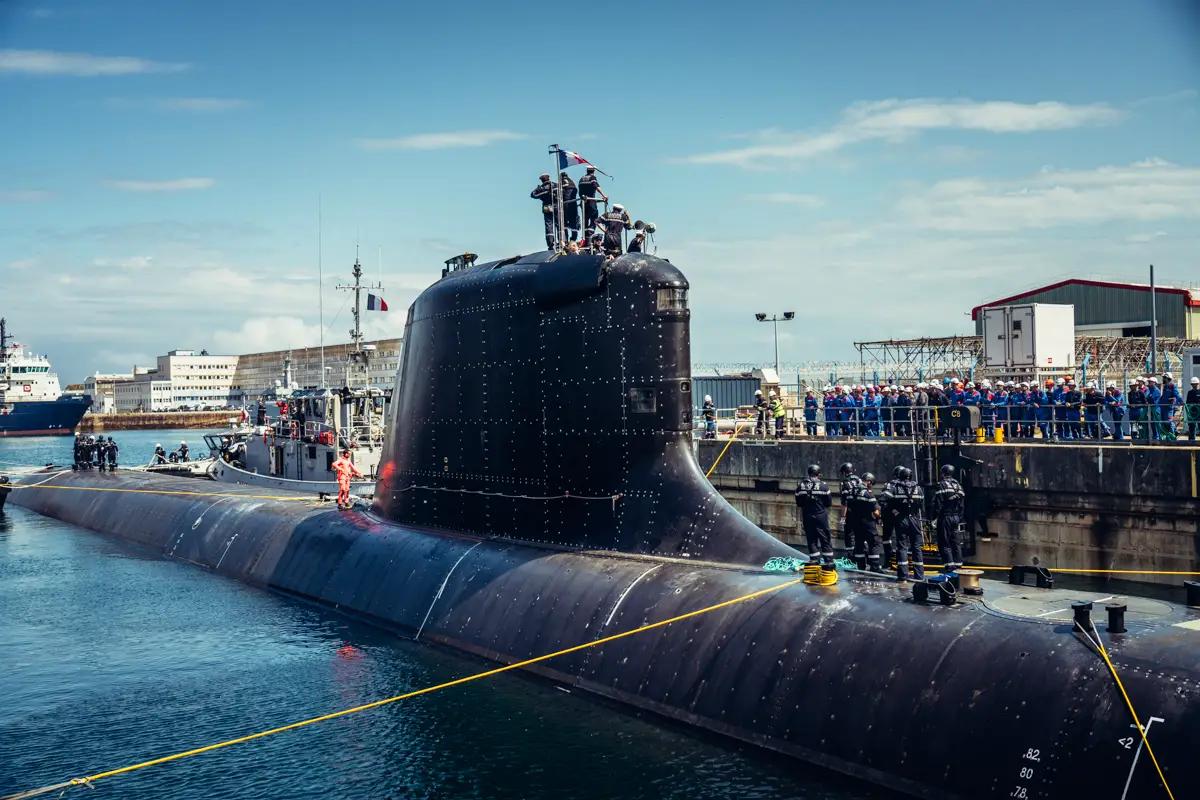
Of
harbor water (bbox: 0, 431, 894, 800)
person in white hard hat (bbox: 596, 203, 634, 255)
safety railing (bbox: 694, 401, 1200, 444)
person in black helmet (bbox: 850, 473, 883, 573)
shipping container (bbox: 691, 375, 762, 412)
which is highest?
person in white hard hat (bbox: 596, 203, 634, 255)

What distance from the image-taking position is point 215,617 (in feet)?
60.3

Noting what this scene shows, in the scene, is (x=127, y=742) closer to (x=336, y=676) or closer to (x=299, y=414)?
(x=336, y=676)

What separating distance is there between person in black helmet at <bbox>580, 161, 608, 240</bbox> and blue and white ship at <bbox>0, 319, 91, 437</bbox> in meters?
96.4

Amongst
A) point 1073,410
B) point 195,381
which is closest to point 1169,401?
point 1073,410

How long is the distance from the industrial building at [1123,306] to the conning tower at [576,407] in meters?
27.4

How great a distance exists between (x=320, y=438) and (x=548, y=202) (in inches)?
786

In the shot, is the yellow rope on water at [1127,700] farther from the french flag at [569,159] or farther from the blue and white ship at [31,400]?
the blue and white ship at [31,400]

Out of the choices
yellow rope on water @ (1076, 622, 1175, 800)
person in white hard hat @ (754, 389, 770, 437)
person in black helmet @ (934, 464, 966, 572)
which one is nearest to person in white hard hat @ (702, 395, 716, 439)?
person in white hard hat @ (754, 389, 770, 437)

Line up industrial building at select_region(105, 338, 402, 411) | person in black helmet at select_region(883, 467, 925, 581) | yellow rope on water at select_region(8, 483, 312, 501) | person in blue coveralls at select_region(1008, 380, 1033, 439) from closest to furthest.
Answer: person in black helmet at select_region(883, 467, 925, 581), person in blue coveralls at select_region(1008, 380, 1033, 439), yellow rope on water at select_region(8, 483, 312, 501), industrial building at select_region(105, 338, 402, 411)

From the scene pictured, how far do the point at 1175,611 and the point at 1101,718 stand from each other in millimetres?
2294

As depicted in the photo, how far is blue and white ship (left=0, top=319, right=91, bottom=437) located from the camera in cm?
9769

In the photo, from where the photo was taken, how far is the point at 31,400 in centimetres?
Answer: 9912

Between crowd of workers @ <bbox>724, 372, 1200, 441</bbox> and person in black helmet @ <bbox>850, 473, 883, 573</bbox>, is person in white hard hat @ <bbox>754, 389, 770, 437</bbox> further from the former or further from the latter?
person in black helmet @ <bbox>850, 473, 883, 573</bbox>

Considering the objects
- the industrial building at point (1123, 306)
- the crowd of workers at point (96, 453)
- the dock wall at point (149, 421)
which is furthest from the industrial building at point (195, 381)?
the industrial building at point (1123, 306)
